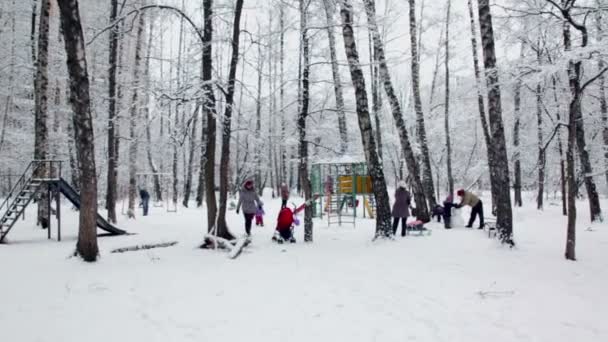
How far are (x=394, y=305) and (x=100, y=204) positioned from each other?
23852mm

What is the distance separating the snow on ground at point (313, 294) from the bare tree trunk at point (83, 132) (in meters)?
0.46

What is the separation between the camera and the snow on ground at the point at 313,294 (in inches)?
158

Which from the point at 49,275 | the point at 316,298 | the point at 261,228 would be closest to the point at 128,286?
the point at 49,275

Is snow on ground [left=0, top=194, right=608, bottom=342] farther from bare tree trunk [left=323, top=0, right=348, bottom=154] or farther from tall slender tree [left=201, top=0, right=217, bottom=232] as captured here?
bare tree trunk [left=323, top=0, right=348, bottom=154]

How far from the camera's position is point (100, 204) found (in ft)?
79.7

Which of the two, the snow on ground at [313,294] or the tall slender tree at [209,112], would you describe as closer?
the snow on ground at [313,294]

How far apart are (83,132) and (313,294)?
17.9 feet

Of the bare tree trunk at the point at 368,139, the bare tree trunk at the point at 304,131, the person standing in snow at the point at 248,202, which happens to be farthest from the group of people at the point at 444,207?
the person standing in snow at the point at 248,202

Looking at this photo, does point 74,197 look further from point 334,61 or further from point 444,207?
point 444,207

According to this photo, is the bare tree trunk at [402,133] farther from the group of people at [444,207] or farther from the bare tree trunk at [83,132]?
the bare tree trunk at [83,132]

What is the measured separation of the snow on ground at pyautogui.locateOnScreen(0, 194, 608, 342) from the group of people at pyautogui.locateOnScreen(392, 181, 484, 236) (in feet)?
5.54

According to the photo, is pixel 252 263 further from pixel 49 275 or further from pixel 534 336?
pixel 534 336

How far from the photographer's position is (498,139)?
8.54 meters

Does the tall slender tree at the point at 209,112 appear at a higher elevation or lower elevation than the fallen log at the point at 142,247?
higher
